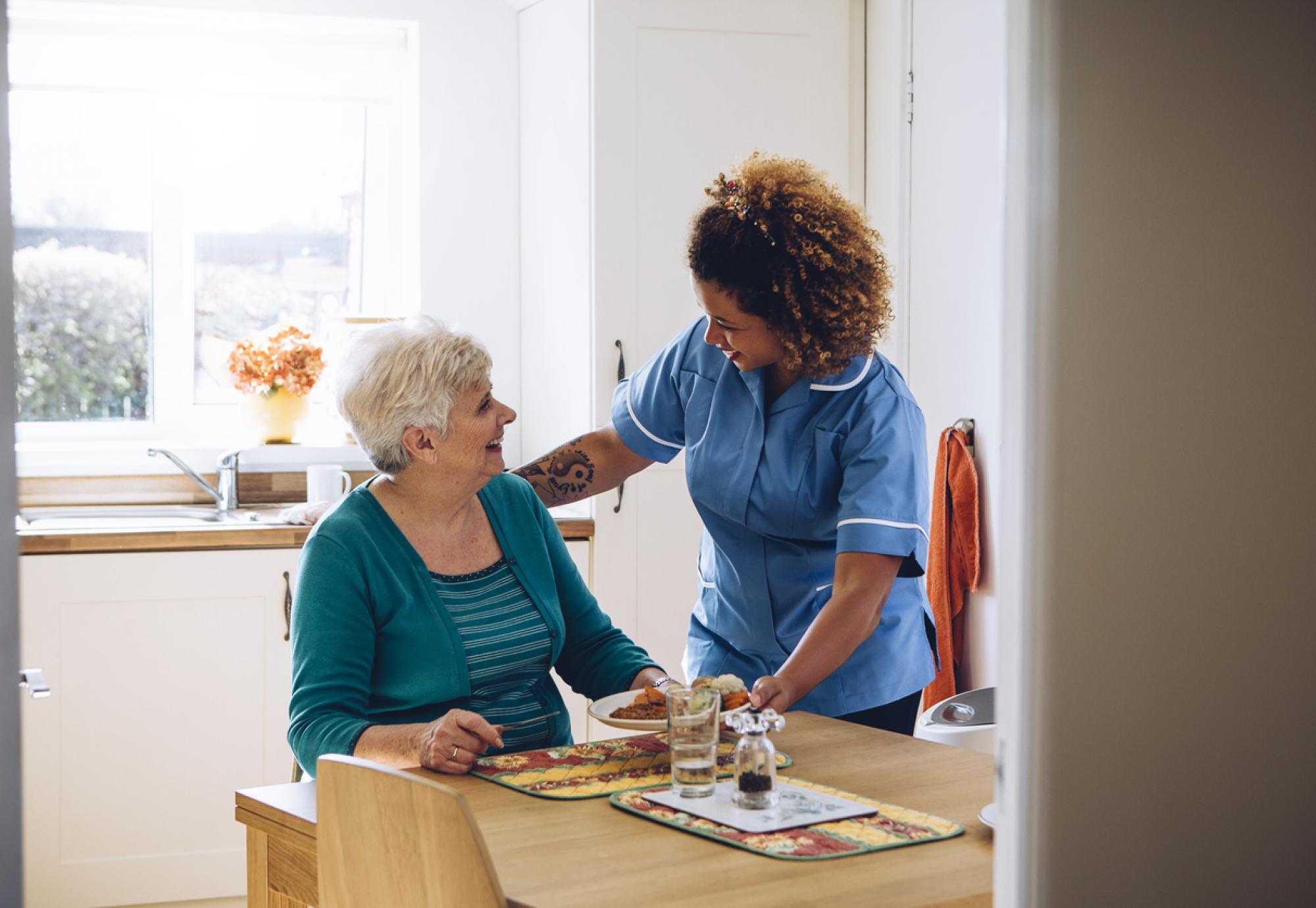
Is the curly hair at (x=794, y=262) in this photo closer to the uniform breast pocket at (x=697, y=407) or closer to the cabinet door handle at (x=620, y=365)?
the uniform breast pocket at (x=697, y=407)

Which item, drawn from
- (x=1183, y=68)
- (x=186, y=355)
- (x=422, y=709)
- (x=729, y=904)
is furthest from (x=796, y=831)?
(x=186, y=355)

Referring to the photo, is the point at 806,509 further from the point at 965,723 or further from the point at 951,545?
the point at 951,545

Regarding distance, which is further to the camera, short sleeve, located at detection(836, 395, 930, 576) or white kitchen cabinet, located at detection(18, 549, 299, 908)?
white kitchen cabinet, located at detection(18, 549, 299, 908)

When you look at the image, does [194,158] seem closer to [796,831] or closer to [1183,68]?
[796,831]

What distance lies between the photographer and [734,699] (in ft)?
5.10

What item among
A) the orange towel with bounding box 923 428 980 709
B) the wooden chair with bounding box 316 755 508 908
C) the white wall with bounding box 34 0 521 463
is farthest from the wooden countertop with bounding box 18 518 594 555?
the wooden chair with bounding box 316 755 508 908

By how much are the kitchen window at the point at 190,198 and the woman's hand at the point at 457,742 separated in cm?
234

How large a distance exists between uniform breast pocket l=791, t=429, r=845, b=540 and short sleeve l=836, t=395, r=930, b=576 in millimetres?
16

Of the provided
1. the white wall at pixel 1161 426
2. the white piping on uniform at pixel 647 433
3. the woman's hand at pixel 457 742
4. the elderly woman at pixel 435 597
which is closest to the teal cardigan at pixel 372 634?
the elderly woman at pixel 435 597

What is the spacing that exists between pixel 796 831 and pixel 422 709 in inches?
23.0

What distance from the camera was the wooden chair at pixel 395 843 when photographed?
1078 millimetres

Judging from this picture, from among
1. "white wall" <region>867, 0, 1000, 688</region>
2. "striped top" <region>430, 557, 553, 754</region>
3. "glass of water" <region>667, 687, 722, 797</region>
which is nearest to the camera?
"glass of water" <region>667, 687, 722, 797</region>

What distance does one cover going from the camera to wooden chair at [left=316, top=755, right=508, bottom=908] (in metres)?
1.08

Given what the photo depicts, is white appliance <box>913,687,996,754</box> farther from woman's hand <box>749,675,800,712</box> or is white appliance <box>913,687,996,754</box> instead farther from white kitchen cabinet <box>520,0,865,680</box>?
white kitchen cabinet <box>520,0,865,680</box>
